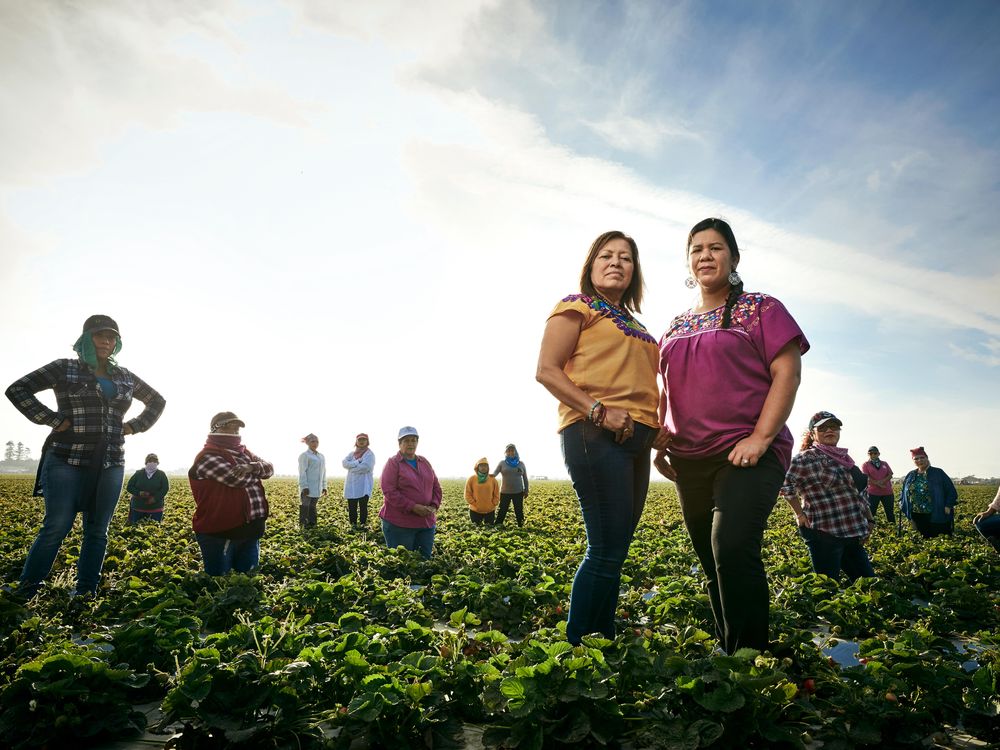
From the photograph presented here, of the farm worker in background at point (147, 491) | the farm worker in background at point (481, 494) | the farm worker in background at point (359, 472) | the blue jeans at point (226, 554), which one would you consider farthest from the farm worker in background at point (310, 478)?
the blue jeans at point (226, 554)

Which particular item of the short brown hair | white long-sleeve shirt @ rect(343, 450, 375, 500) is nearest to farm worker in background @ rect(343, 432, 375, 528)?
white long-sleeve shirt @ rect(343, 450, 375, 500)

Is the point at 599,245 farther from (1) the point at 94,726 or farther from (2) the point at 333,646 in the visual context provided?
(1) the point at 94,726

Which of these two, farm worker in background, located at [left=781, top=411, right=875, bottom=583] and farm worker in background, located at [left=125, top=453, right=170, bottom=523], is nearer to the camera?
farm worker in background, located at [left=781, top=411, right=875, bottom=583]

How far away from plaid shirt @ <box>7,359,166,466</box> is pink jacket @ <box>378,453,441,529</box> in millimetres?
3114

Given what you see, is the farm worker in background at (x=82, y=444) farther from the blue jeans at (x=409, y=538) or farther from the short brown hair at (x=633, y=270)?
the short brown hair at (x=633, y=270)

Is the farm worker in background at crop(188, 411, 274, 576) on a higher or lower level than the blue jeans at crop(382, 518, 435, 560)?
higher

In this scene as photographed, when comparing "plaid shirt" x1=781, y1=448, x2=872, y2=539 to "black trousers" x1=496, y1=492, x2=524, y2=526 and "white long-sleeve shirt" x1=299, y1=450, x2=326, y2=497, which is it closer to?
"black trousers" x1=496, y1=492, x2=524, y2=526

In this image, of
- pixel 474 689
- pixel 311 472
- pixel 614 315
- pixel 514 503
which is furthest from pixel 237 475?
pixel 514 503

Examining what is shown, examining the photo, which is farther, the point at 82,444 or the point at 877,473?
the point at 877,473

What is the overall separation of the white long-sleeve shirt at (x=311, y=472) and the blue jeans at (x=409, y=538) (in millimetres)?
5001

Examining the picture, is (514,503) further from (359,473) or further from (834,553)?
(834,553)

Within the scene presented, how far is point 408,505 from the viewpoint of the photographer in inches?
283

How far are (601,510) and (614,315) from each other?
1.00 metres

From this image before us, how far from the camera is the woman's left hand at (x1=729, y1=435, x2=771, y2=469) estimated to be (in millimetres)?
2545
